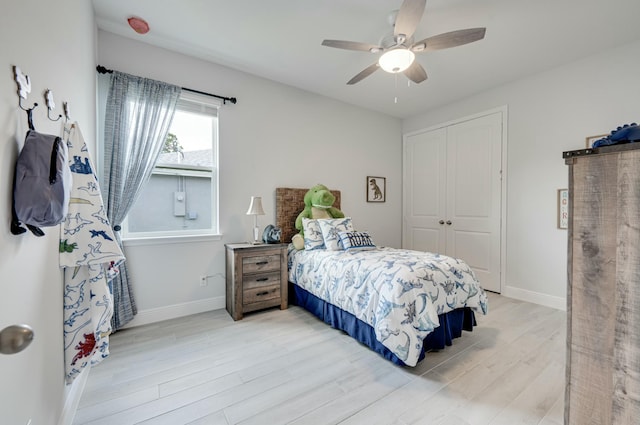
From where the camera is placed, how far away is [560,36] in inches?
95.3

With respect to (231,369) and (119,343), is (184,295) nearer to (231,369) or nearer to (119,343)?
(119,343)

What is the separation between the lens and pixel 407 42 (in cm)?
205

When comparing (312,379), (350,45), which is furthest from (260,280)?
(350,45)

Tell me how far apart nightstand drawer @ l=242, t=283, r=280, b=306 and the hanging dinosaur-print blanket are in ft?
4.37

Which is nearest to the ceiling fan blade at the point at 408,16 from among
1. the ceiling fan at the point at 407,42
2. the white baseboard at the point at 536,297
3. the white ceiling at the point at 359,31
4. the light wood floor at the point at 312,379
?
the ceiling fan at the point at 407,42

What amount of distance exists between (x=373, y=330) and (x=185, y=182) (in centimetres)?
246

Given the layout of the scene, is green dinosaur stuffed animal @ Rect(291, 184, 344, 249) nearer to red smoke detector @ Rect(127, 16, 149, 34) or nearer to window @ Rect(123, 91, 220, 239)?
window @ Rect(123, 91, 220, 239)

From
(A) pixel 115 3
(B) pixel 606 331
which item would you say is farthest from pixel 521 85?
(A) pixel 115 3

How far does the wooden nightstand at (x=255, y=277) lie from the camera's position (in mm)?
2619

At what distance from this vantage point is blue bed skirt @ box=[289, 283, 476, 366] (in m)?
1.97

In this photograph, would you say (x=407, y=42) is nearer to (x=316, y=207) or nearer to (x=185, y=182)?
(x=316, y=207)

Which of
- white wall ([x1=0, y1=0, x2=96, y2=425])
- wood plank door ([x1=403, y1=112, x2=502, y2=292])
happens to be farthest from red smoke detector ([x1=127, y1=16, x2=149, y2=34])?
wood plank door ([x1=403, y1=112, x2=502, y2=292])

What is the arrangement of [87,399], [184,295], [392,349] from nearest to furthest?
[87,399]
[392,349]
[184,295]

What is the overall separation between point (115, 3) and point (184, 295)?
8.85 ft
